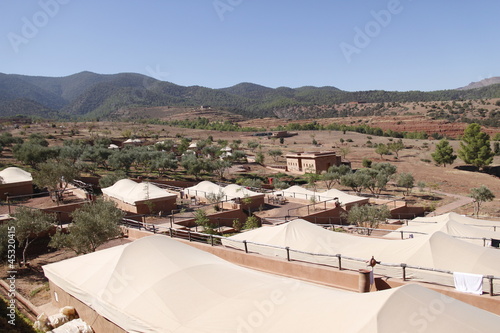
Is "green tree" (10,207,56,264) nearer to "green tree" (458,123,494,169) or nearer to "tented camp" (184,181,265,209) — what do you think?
"tented camp" (184,181,265,209)

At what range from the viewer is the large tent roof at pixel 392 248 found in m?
11.0

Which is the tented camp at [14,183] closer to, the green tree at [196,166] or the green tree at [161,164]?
the green tree at [161,164]

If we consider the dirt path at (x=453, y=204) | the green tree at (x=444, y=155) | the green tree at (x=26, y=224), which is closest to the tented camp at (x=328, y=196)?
the dirt path at (x=453, y=204)

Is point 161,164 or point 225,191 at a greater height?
Result: point 161,164

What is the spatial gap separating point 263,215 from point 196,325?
18021 millimetres

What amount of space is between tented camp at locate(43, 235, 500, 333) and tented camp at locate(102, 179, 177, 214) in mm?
12155

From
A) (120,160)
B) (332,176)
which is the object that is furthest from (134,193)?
(332,176)

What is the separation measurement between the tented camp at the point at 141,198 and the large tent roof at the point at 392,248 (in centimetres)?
981

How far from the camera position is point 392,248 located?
41.8 ft

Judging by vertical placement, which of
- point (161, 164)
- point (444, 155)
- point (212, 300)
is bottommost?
point (444, 155)

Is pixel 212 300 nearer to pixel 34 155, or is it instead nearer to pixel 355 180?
pixel 355 180

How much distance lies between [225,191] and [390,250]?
1746 centimetres

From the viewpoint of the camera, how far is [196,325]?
7.04 meters

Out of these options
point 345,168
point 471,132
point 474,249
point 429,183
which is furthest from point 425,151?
point 474,249
